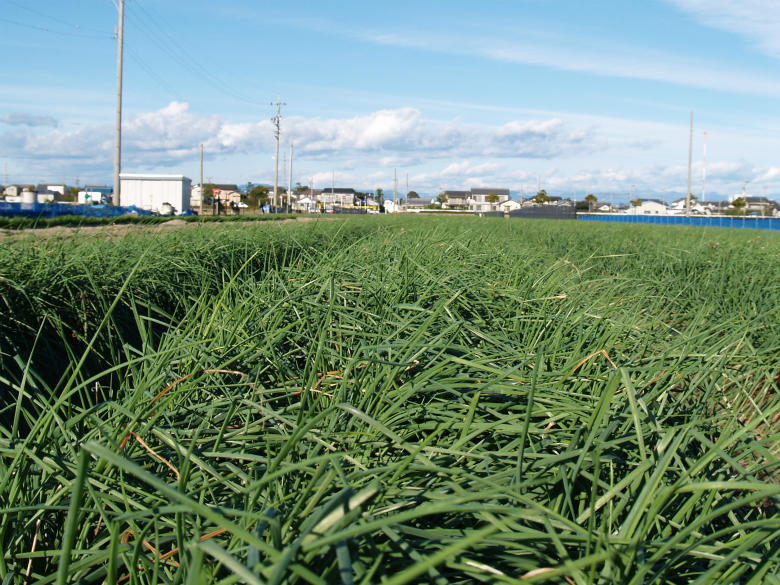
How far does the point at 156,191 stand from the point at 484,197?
8436 cm

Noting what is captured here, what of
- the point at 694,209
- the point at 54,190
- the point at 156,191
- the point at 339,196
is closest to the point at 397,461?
the point at 156,191

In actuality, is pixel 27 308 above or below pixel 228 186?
below

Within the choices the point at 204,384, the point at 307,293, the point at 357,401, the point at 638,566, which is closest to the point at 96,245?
the point at 307,293

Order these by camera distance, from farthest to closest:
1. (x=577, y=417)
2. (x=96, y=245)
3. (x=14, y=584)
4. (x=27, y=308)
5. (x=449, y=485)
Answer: (x=96, y=245) < (x=27, y=308) < (x=577, y=417) < (x=14, y=584) < (x=449, y=485)

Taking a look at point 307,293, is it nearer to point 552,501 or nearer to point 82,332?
point 552,501

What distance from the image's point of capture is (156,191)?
167 feet

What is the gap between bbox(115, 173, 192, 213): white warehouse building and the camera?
50406 mm

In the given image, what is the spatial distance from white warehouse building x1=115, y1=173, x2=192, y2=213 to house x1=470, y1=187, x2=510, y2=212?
63.6 meters

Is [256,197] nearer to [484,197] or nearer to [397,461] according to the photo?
[484,197]

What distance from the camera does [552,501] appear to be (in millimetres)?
1175

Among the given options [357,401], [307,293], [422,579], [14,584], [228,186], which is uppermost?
[228,186]

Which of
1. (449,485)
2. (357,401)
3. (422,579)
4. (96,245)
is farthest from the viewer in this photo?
(96,245)

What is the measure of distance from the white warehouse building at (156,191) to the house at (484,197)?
63.6 m

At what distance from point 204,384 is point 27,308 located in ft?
8.01
